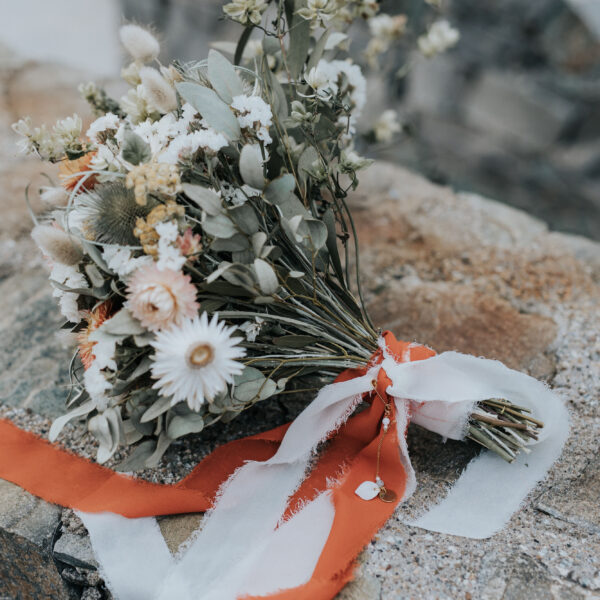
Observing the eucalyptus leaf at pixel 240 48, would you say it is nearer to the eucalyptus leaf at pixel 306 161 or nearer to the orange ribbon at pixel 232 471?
the eucalyptus leaf at pixel 306 161

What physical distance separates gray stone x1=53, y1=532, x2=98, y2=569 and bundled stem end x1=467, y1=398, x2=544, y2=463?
2.28ft

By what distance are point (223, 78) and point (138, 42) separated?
20cm

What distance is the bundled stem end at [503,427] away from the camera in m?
1.06

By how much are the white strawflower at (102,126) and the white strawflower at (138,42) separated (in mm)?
146

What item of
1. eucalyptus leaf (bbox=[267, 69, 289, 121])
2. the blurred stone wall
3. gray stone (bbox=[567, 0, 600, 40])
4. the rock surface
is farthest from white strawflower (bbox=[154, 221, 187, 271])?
gray stone (bbox=[567, 0, 600, 40])

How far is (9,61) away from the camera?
2.69 m

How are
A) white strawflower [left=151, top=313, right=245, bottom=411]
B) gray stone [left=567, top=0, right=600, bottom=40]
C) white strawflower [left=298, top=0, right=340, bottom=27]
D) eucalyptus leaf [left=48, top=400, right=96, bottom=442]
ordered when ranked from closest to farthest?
white strawflower [left=151, top=313, right=245, bottom=411], eucalyptus leaf [left=48, top=400, right=96, bottom=442], white strawflower [left=298, top=0, right=340, bottom=27], gray stone [left=567, top=0, right=600, bottom=40]

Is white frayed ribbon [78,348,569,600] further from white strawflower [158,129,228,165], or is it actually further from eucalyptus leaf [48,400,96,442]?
white strawflower [158,129,228,165]

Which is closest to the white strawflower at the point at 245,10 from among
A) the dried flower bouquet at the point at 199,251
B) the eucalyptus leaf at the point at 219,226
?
the dried flower bouquet at the point at 199,251

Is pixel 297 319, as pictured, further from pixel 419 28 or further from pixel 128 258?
pixel 419 28

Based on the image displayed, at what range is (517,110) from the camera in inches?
135

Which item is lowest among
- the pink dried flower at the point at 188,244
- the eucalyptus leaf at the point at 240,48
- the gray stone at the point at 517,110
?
the gray stone at the point at 517,110

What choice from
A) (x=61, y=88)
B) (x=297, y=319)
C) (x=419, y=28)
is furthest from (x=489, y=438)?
(x=419, y=28)

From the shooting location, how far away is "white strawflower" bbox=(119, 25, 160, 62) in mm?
1100
